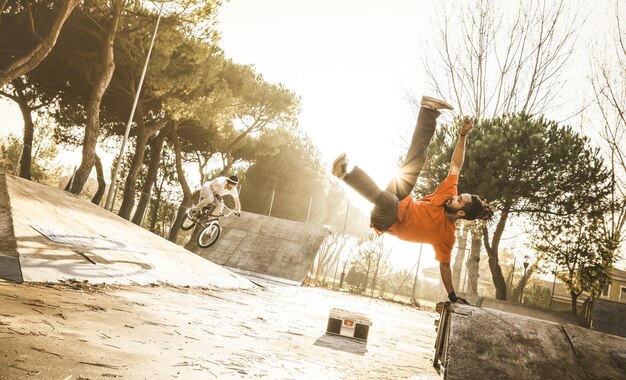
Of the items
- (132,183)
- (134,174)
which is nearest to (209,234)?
(132,183)

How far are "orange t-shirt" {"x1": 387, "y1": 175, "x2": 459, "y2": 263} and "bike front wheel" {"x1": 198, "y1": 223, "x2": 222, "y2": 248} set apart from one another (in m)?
7.98

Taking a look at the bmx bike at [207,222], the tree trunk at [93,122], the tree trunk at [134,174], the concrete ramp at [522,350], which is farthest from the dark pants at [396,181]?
the tree trunk at [134,174]

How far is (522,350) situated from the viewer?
2869mm

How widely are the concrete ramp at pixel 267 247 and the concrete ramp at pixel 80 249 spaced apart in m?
6.59

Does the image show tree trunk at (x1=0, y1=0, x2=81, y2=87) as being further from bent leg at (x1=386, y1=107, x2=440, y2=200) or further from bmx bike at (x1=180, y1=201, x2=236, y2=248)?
bent leg at (x1=386, y1=107, x2=440, y2=200)

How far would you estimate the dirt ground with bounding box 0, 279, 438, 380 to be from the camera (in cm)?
199

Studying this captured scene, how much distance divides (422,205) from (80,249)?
4327 mm

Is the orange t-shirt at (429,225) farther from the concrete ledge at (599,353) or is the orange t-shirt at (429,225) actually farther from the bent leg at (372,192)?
the concrete ledge at (599,353)

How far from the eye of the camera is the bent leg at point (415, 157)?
409cm

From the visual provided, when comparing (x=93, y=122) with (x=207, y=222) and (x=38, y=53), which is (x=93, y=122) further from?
(x=207, y=222)

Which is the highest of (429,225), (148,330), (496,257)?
(496,257)

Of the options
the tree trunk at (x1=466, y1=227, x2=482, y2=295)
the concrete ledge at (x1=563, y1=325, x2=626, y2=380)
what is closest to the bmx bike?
the concrete ledge at (x1=563, y1=325, x2=626, y2=380)

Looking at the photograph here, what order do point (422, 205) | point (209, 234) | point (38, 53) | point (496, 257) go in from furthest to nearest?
1. point (496, 257)
2. point (38, 53)
3. point (209, 234)
4. point (422, 205)

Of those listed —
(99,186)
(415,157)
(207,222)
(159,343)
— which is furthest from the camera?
(99,186)
